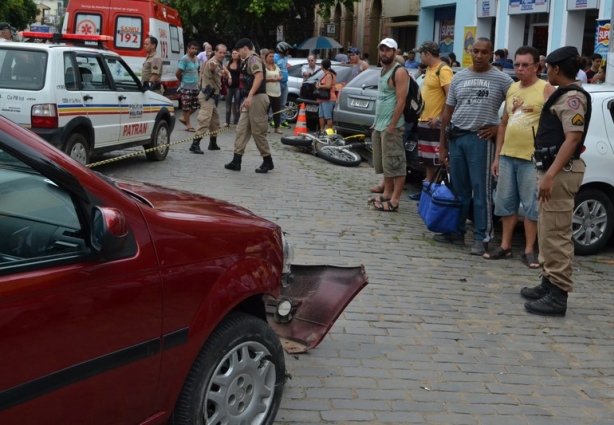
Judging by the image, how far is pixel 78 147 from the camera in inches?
422

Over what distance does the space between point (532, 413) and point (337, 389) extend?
109cm

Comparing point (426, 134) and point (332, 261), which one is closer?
point (332, 261)

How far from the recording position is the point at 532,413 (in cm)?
460

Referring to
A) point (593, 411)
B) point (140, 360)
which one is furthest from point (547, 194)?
point (140, 360)

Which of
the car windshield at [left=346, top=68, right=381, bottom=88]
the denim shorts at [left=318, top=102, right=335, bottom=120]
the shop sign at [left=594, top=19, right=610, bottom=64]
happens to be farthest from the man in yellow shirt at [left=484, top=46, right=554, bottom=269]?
the shop sign at [left=594, top=19, right=610, bottom=64]

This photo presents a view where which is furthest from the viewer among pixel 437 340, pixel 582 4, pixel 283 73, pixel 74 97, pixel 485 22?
pixel 485 22

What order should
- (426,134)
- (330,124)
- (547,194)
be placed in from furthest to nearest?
(330,124) → (426,134) → (547,194)

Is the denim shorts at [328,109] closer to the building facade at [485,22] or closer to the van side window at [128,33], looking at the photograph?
the building facade at [485,22]

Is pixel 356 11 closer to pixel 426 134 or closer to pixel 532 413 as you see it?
pixel 426 134

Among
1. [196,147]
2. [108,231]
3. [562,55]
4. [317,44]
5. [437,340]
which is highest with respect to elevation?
[317,44]

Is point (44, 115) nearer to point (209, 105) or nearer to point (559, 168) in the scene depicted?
point (209, 105)

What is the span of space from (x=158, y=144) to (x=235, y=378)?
10.0 m

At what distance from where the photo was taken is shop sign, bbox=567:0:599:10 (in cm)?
1983

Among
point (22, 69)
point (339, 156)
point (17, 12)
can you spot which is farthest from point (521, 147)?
point (17, 12)
